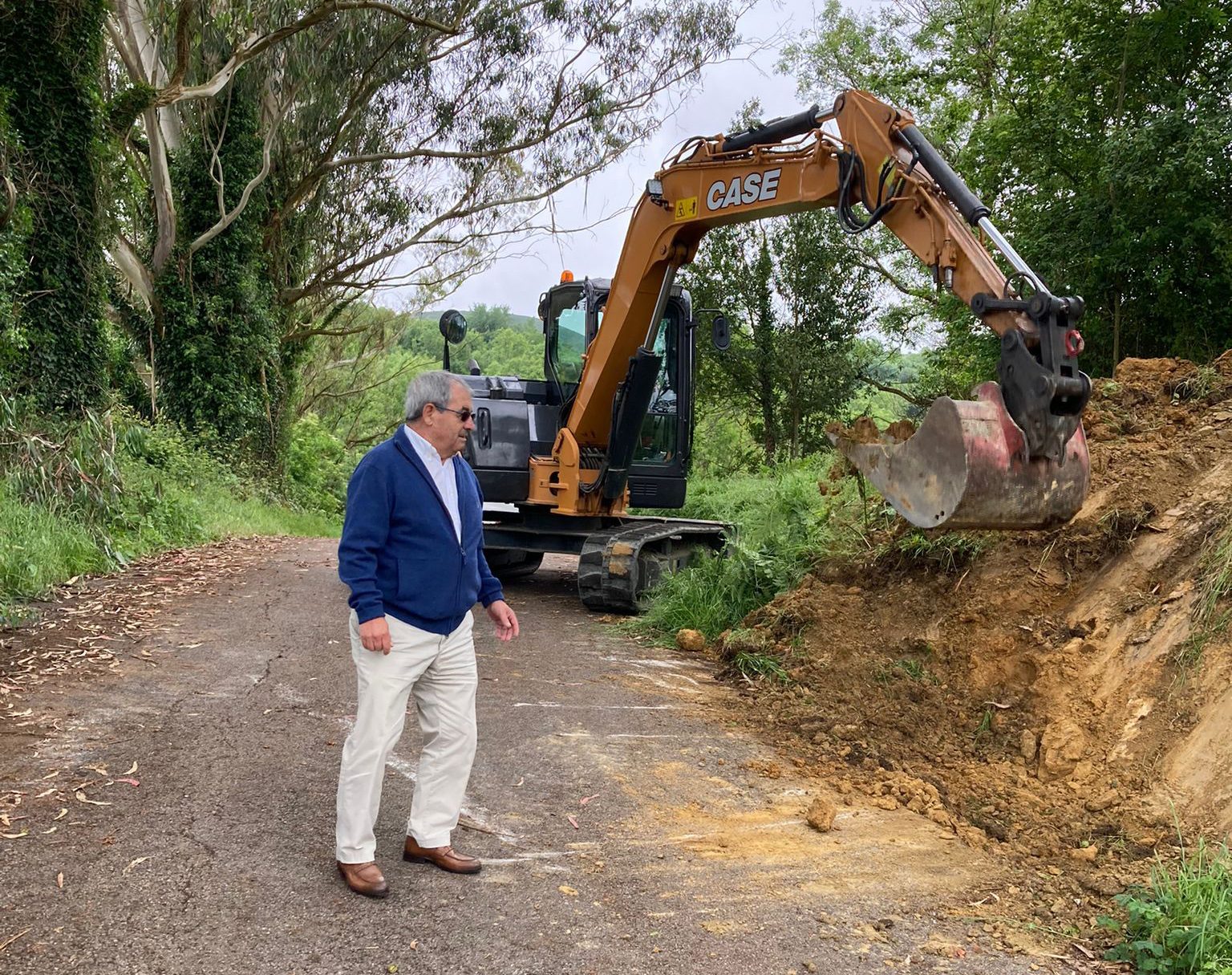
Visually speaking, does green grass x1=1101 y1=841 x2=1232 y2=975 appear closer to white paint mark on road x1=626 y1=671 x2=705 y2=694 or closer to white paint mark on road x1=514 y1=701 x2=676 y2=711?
white paint mark on road x1=514 y1=701 x2=676 y2=711

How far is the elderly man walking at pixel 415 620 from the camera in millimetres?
3648

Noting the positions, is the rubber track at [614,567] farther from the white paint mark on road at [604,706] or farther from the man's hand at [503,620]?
the man's hand at [503,620]

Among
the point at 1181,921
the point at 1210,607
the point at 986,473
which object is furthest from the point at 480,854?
the point at 1210,607

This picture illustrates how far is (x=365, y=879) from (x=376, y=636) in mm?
868

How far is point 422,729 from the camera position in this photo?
3859mm

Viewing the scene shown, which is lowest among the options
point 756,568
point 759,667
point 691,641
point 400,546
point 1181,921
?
point 691,641

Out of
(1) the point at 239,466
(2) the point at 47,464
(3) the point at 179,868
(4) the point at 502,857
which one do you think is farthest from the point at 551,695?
(1) the point at 239,466

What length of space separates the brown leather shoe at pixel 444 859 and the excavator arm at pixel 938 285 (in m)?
2.63

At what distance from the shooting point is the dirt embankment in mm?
4395

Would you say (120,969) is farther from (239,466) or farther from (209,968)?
(239,466)

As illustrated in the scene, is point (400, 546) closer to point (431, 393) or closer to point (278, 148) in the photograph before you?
point (431, 393)

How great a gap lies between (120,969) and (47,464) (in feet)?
29.0

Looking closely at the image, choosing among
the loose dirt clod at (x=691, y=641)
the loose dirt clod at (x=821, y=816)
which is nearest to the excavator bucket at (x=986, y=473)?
the loose dirt clod at (x=821, y=816)

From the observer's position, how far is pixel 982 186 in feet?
53.4
